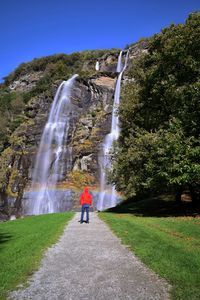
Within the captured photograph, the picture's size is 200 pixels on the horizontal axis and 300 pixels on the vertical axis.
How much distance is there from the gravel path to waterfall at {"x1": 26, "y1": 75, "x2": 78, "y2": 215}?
36.0 meters

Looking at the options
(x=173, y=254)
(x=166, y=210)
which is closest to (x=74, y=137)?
(x=166, y=210)

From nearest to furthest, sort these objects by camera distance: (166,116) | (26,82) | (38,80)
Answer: (166,116)
(38,80)
(26,82)

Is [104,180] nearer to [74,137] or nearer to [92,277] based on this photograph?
[74,137]

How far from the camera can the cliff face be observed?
4866 cm

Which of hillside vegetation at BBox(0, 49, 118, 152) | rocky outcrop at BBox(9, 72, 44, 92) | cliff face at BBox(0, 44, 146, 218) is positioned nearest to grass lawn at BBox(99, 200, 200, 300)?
cliff face at BBox(0, 44, 146, 218)

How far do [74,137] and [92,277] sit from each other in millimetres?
48268

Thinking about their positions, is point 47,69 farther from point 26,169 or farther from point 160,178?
point 160,178

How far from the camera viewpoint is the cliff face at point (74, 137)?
48662 mm

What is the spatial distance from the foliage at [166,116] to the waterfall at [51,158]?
20444mm

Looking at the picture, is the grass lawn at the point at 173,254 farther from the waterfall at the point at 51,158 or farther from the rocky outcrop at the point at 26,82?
the rocky outcrop at the point at 26,82

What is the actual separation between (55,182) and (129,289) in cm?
4233

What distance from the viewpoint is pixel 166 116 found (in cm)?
2595

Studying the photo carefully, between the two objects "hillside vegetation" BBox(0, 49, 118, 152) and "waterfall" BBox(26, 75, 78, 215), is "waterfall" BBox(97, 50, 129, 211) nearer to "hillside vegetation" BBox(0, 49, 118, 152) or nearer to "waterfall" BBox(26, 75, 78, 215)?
"waterfall" BBox(26, 75, 78, 215)

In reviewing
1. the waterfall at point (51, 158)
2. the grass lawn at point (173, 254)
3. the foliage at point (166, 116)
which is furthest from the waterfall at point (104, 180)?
the grass lawn at point (173, 254)
